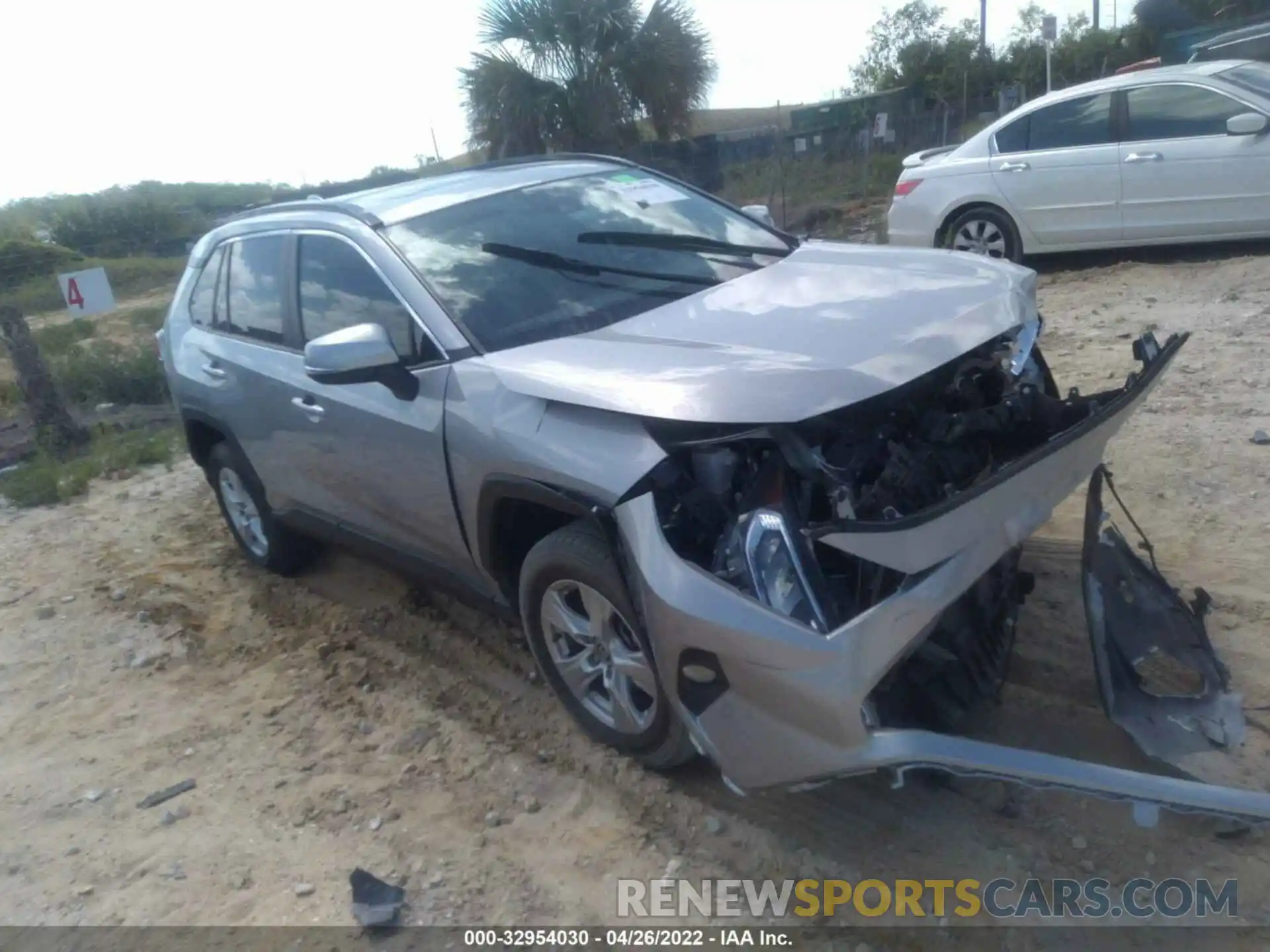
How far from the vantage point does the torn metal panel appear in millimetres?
2969

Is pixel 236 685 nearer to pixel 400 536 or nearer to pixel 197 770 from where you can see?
pixel 197 770

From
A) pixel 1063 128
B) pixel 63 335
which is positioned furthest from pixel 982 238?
pixel 63 335

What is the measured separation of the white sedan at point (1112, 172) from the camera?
26.7ft

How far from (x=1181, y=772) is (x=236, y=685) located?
11.9 feet

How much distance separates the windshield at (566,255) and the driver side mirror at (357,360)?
280 millimetres

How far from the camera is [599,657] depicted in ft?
11.2

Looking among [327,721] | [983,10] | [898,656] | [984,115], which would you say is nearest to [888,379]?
[898,656]

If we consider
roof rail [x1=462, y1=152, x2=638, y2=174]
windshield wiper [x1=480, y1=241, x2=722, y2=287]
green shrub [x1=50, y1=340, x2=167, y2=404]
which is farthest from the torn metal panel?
green shrub [x1=50, y1=340, x2=167, y2=404]

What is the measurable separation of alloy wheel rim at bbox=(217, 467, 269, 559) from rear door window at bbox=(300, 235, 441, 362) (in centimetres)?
147

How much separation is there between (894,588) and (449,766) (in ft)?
5.88

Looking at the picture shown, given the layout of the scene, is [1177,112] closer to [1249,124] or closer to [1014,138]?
[1249,124]

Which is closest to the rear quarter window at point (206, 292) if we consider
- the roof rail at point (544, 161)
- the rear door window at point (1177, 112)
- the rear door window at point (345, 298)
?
the rear door window at point (345, 298)

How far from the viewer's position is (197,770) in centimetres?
400

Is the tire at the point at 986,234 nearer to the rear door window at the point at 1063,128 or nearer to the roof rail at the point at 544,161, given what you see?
the rear door window at the point at 1063,128
